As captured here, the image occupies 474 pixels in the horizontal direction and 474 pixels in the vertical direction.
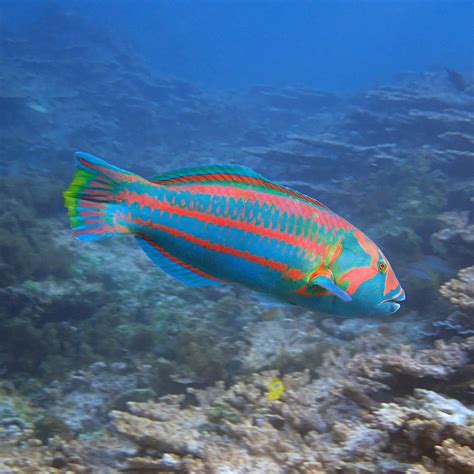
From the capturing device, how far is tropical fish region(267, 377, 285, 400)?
331 cm

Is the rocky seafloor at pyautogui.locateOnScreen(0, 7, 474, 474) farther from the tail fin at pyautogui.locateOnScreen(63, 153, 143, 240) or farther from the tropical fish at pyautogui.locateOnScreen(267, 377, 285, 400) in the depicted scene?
the tail fin at pyautogui.locateOnScreen(63, 153, 143, 240)

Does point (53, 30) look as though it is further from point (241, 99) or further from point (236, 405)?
point (236, 405)

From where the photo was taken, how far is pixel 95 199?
1724 mm

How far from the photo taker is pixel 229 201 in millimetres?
1809

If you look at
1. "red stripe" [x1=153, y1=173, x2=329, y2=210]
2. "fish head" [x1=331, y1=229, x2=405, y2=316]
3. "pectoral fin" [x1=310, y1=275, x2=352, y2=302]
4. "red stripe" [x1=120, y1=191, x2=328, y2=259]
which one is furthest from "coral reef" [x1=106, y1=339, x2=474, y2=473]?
"red stripe" [x1=153, y1=173, x2=329, y2=210]

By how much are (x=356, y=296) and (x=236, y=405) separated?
2049mm

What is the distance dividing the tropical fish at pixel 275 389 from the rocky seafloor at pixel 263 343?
8 cm

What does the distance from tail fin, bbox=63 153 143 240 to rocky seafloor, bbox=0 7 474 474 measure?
157cm

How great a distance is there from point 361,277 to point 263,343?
10.6ft

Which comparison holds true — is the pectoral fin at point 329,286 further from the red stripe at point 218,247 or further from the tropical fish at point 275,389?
the tropical fish at point 275,389

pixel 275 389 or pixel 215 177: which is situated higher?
pixel 215 177

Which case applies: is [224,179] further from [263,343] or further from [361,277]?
[263,343]

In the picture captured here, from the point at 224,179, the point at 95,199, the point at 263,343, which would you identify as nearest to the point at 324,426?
the point at 224,179

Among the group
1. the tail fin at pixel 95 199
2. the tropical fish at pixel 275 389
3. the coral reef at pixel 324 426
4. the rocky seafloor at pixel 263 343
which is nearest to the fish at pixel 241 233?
the tail fin at pixel 95 199
